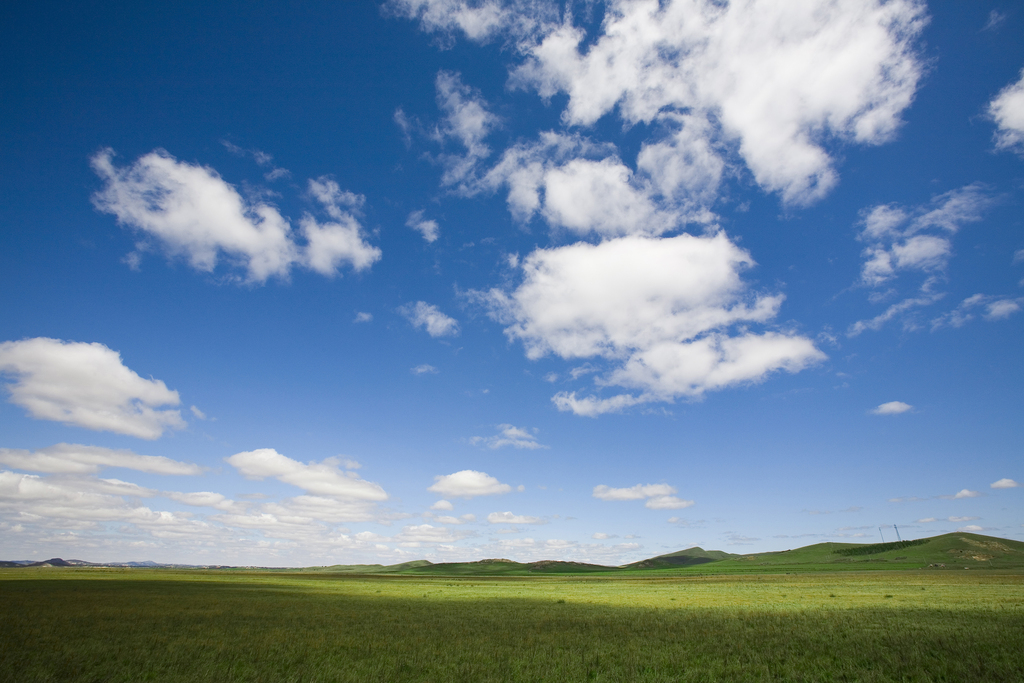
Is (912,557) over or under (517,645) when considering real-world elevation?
over

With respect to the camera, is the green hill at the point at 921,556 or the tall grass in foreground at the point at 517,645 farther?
the green hill at the point at 921,556

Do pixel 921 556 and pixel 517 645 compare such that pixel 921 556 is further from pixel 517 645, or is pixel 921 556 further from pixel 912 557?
pixel 517 645

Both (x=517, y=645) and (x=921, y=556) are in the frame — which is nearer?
(x=517, y=645)

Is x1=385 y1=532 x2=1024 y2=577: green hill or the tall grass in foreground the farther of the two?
x1=385 y1=532 x2=1024 y2=577: green hill

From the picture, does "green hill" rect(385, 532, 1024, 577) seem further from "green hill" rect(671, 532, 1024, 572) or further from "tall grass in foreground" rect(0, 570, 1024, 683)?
"tall grass in foreground" rect(0, 570, 1024, 683)

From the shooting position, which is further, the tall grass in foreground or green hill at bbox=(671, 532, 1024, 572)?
green hill at bbox=(671, 532, 1024, 572)

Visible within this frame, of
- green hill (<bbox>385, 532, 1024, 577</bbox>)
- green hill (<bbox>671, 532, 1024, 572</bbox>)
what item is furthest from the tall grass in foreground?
green hill (<bbox>671, 532, 1024, 572</bbox>)

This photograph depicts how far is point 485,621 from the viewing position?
90.0ft

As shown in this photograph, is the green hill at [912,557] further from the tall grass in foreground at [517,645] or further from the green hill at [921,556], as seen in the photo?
the tall grass in foreground at [517,645]

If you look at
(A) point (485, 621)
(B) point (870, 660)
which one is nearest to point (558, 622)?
(A) point (485, 621)

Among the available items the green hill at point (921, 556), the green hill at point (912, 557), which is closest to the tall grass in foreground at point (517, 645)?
the green hill at point (912, 557)

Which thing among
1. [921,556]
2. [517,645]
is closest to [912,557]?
[921,556]

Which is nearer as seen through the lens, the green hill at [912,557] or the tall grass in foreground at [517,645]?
the tall grass in foreground at [517,645]

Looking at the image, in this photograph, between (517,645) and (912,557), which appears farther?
(912,557)
